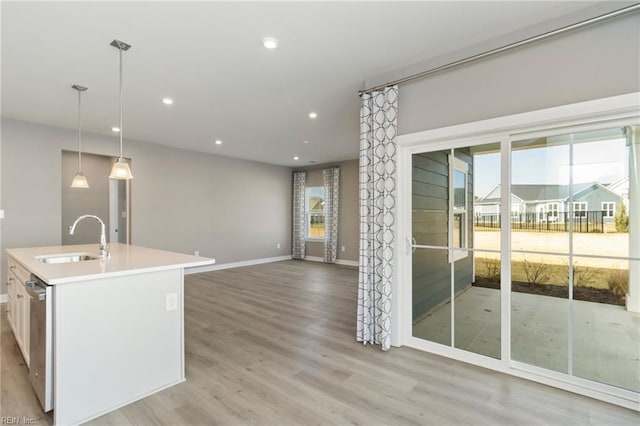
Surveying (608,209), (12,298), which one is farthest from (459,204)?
(12,298)

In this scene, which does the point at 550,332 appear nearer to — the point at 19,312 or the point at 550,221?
the point at 550,221

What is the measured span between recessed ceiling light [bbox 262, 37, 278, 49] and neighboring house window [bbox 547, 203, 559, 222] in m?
2.55

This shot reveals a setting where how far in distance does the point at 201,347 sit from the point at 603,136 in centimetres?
382

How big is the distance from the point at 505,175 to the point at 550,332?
4.40ft

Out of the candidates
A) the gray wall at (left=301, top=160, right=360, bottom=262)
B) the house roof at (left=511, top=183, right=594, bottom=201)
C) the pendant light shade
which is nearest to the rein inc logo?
the pendant light shade

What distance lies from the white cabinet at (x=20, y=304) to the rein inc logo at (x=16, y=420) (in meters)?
0.59

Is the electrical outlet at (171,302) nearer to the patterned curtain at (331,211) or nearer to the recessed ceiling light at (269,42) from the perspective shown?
the recessed ceiling light at (269,42)

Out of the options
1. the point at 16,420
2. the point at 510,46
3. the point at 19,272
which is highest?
the point at 510,46

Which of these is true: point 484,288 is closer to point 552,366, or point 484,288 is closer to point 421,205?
point 552,366

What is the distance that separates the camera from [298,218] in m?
8.88

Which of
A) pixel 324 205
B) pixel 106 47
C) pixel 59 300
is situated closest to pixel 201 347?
pixel 59 300

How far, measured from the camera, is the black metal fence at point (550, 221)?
228 cm

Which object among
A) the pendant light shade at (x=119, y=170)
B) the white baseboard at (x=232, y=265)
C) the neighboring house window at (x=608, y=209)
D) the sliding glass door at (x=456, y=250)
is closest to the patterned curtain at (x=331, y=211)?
the white baseboard at (x=232, y=265)

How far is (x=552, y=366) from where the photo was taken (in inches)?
95.9
